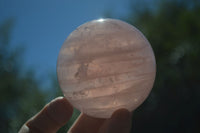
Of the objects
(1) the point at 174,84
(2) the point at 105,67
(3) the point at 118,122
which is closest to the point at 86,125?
(3) the point at 118,122

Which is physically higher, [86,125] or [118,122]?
[118,122]

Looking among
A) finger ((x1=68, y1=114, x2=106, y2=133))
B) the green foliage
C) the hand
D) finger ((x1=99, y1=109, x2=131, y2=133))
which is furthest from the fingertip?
the green foliage

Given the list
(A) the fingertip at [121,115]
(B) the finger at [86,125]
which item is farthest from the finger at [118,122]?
(B) the finger at [86,125]

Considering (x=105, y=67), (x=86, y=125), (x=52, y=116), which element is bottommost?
(x=86, y=125)

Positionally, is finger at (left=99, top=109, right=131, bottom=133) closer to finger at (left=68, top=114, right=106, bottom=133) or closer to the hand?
the hand

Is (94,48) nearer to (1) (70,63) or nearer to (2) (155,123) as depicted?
(1) (70,63)

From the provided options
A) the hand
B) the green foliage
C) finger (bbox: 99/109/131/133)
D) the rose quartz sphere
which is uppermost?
the rose quartz sphere

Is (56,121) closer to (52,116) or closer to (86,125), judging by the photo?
(52,116)
